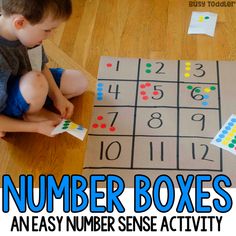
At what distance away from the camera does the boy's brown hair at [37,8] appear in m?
1.19

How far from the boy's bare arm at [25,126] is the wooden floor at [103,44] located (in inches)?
1.6

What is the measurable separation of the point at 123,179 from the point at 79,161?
0.15 meters

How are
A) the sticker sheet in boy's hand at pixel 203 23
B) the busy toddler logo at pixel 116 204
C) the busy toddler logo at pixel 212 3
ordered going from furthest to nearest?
the busy toddler logo at pixel 212 3, the sticker sheet in boy's hand at pixel 203 23, the busy toddler logo at pixel 116 204

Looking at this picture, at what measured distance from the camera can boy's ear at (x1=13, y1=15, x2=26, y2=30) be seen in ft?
4.00

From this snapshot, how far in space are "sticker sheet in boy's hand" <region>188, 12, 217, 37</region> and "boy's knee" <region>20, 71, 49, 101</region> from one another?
714mm

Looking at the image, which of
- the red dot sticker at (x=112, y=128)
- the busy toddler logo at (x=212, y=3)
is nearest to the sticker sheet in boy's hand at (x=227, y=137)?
the red dot sticker at (x=112, y=128)

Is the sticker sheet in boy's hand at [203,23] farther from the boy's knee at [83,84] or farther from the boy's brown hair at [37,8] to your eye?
the boy's brown hair at [37,8]

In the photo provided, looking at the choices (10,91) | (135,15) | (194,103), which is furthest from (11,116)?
(135,15)

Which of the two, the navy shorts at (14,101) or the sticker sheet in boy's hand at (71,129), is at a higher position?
the navy shorts at (14,101)

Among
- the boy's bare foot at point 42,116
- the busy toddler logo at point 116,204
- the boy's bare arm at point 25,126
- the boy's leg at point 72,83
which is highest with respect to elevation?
the boy's leg at point 72,83

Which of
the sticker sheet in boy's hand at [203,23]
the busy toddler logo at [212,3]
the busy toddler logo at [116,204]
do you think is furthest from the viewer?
the busy toddler logo at [212,3]

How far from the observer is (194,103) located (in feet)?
5.02

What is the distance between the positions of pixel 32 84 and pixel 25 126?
0.46 feet

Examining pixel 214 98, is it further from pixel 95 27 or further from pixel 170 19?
pixel 95 27
